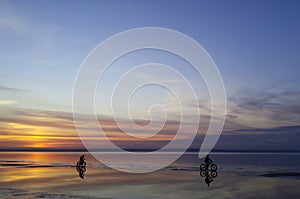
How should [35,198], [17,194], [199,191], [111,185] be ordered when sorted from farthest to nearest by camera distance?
[111,185]
[199,191]
[17,194]
[35,198]

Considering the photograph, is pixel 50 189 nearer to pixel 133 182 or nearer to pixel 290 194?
pixel 133 182

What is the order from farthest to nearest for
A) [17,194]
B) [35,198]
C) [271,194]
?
[271,194]
[17,194]
[35,198]

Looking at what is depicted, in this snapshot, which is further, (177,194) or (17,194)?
(177,194)

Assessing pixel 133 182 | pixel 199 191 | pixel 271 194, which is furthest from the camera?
pixel 133 182

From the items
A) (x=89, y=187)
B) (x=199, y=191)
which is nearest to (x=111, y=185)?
(x=89, y=187)

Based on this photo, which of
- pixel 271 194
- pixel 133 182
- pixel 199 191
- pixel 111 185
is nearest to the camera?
pixel 271 194

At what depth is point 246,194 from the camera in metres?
→ 34.6

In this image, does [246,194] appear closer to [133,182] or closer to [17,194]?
[133,182]

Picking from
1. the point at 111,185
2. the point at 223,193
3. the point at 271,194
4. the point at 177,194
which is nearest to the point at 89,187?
the point at 111,185

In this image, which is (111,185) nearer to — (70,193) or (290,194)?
(70,193)

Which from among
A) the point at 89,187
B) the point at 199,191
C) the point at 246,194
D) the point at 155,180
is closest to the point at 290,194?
the point at 246,194

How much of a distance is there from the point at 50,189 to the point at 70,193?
3.86m

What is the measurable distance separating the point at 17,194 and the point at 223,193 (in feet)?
63.6

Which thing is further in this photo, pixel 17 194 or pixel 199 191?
pixel 199 191
